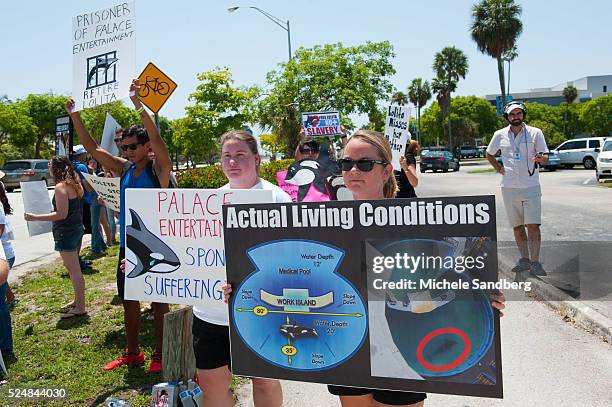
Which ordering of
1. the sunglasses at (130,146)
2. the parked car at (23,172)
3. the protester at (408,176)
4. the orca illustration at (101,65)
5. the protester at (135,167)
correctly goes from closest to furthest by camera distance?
the protester at (135,167) → the sunglasses at (130,146) → the orca illustration at (101,65) → the protester at (408,176) → the parked car at (23,172)

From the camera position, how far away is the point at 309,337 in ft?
7.63

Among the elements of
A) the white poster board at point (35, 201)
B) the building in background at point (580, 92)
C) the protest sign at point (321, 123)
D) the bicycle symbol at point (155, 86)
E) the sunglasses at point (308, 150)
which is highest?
the building in background at point (580, 92)

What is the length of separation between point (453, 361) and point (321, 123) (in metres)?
7.96

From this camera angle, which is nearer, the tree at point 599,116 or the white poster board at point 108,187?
the white poster board at point 108,187

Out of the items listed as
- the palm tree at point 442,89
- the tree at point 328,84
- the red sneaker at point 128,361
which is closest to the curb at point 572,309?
the red sneaker at point 128,361

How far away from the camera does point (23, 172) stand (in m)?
31.6

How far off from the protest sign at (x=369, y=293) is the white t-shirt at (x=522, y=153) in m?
5.11

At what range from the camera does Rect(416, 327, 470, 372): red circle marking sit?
6.81ft

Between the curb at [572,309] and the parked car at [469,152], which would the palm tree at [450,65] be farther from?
the curb at [572,309]

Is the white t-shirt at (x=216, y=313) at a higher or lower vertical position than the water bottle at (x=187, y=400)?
higher

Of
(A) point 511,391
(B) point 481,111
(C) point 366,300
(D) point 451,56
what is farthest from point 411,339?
(B) point 481,111

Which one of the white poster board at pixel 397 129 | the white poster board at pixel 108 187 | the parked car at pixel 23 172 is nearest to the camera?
the white poster board at pixel 108 187

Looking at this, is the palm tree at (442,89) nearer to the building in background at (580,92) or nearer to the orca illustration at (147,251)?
the building in background at (580,92)

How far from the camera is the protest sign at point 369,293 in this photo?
6.75ft
